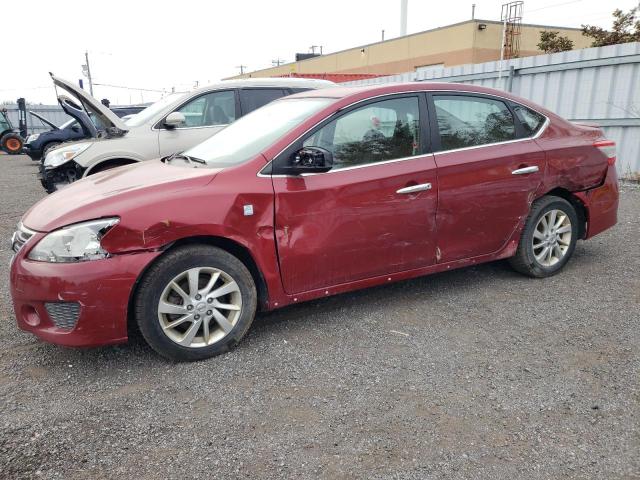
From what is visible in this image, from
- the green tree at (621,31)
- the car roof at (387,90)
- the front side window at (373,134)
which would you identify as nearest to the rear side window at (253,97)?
the car roof at (387,90)

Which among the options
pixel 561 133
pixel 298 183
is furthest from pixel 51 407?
pixel 561 133

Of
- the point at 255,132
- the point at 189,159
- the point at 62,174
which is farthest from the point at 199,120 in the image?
the point at 255,132

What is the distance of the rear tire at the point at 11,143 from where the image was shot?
22656 millimetres

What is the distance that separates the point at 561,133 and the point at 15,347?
460 centimetres

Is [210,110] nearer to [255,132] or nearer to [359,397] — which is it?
[255,132]

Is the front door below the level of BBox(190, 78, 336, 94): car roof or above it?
below

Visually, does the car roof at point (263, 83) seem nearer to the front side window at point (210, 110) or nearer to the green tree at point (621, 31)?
the front side window at point (210, 110)

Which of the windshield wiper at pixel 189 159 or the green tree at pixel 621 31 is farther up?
the green tree at pixel 621 31

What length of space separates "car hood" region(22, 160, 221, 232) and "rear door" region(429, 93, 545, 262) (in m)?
Answer: 1.77

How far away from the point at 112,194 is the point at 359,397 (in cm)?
190

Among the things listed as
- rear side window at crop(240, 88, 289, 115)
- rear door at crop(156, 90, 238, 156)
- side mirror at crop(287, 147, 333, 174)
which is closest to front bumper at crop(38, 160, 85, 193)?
rear door at crop(156, 90, 238, 156)

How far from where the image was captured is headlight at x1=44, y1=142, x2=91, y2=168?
6109 mm

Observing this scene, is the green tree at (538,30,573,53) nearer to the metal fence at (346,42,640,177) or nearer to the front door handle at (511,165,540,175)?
the metal fence at (346,42,640,177)

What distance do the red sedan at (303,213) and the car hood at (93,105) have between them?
2754 millimetres
